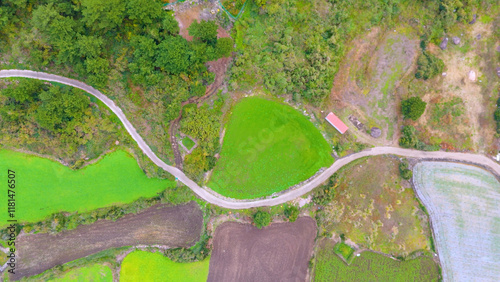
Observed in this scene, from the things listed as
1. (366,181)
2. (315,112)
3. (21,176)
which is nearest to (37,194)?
(21,176)

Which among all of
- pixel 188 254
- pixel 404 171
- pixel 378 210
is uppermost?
pixel 404 171

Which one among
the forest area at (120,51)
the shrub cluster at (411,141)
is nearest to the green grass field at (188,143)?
the forest area at (120,51)

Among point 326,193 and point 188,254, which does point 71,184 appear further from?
point 326,193

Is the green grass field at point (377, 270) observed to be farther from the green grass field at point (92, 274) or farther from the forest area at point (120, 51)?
the green grass field at point (92, 274)

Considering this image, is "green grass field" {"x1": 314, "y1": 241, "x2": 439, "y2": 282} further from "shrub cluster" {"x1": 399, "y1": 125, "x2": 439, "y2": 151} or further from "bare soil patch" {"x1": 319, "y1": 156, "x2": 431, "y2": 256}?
"shrub cluster" {"x1": 399, "y1": 125, "x2": 439, "y2": 151}

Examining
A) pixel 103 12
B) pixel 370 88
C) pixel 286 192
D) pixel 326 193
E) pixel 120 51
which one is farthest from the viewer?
pixel 370 88

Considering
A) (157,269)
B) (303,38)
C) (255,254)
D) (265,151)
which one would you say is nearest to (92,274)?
(157,269)

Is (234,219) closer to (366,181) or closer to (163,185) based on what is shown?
(163,185)
